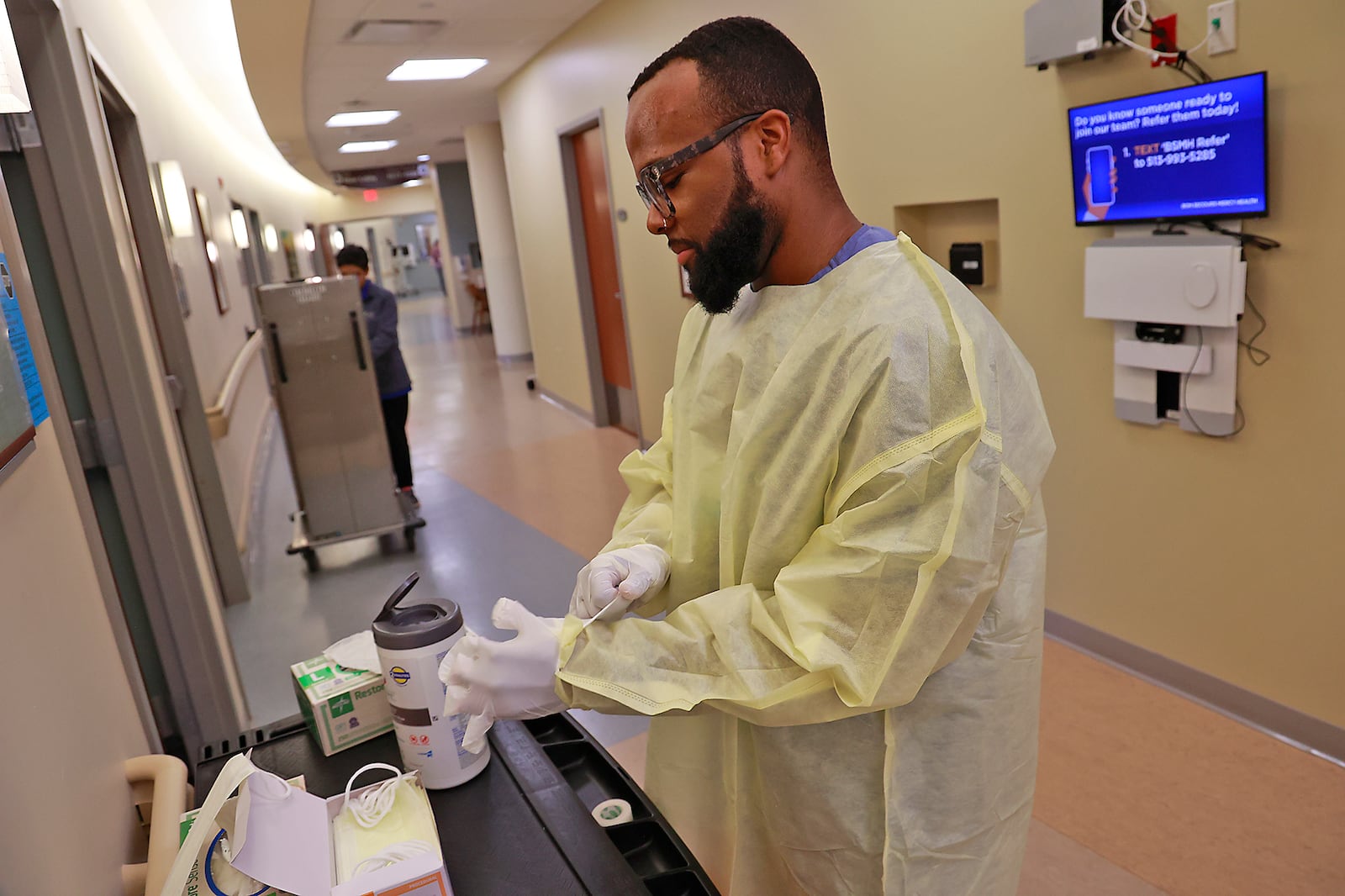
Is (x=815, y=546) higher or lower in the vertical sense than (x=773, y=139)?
lower

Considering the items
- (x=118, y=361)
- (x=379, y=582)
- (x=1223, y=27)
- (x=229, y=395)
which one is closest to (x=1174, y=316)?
(x=1223, y=27)

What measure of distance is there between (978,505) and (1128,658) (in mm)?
2360

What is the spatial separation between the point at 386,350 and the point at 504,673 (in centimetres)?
419

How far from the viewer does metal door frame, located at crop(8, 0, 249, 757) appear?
2322 millimetres

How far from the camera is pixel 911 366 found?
1027 mm

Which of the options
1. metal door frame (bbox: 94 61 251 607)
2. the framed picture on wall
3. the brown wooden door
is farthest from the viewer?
the brown wooden door

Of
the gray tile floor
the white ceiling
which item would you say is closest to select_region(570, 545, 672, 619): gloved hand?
the gray tile floor

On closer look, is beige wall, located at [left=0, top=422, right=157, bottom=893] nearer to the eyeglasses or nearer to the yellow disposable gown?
the yellow disposable gown

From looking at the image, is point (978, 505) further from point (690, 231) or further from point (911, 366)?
point (690, 231)

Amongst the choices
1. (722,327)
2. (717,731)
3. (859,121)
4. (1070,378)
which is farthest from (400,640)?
(859,121)

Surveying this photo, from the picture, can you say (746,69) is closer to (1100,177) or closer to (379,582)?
(1100,177)

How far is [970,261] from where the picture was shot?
10.5 feet

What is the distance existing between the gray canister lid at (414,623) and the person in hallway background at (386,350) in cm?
357

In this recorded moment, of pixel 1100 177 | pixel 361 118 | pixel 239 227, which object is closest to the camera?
pixel 1100 177
